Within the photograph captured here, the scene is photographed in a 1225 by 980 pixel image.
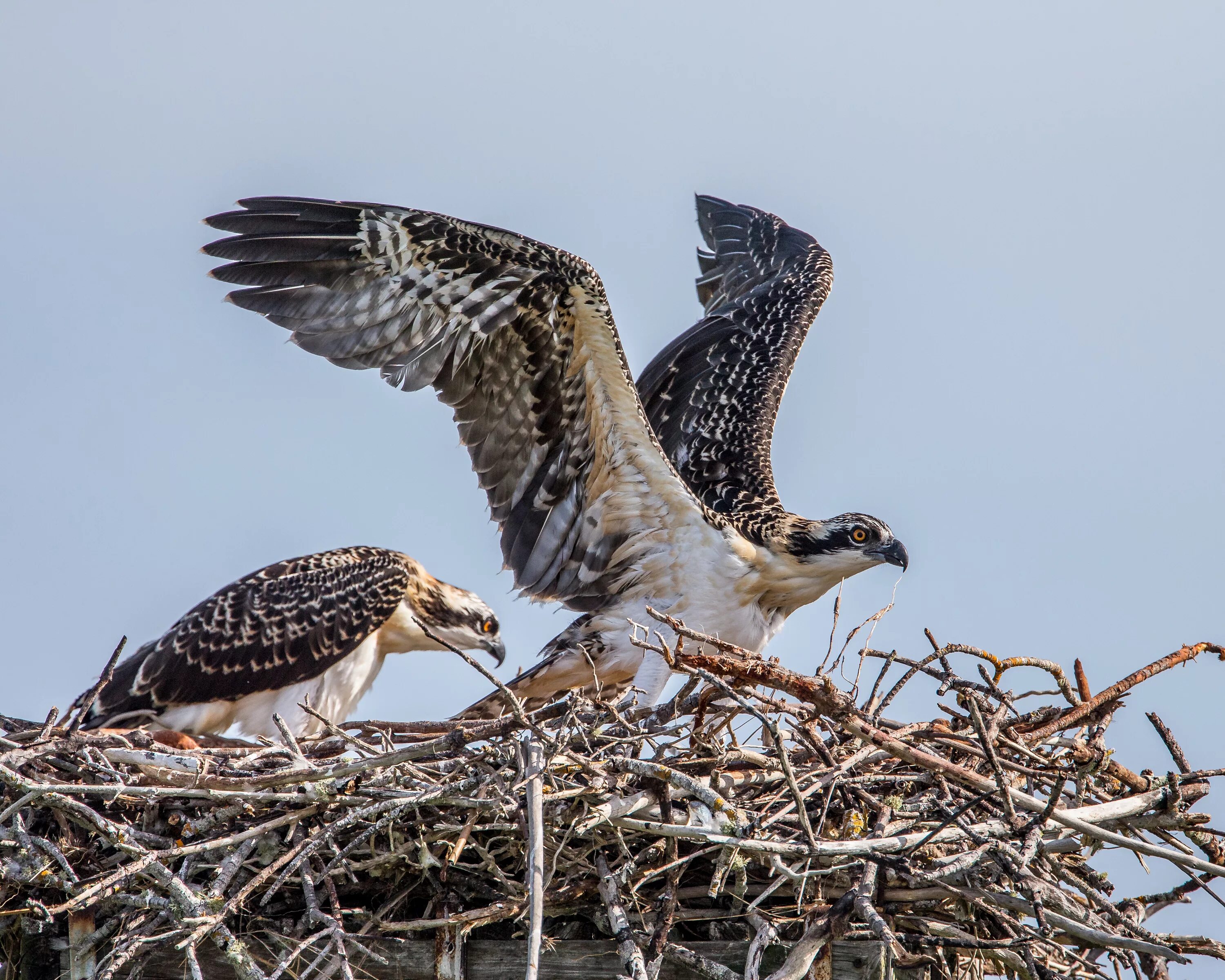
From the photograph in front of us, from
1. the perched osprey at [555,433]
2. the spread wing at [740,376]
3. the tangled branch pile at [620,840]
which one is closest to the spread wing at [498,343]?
the perched osprey at [555,433]

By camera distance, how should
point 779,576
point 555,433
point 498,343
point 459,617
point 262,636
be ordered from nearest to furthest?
point 498,343 → point 555,433 → point 779,576 → point 262,636 → point 459,617

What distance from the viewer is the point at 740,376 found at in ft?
28.4

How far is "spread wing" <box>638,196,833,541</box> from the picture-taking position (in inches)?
324

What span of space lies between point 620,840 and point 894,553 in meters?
2.97

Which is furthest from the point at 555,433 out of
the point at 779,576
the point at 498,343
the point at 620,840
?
the point at 620,840

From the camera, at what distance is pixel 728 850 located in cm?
475

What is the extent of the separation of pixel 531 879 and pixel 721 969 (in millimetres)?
1226

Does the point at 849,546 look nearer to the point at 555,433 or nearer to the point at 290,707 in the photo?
the point at 555,433

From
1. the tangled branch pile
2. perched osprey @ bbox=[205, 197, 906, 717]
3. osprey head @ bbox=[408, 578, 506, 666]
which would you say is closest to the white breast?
osprey head @ bbox=[408, 578, 506, 666]

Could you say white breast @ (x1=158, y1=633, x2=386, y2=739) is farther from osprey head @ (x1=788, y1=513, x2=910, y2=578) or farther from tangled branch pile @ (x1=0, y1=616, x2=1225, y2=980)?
osprey head @ (x1=788, y1=513, x2=910, y2=578)

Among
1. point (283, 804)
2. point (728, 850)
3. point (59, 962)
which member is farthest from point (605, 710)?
point (59, 962)

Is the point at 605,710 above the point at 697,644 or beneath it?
beneath

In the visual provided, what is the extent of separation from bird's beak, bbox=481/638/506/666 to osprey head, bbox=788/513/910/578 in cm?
235

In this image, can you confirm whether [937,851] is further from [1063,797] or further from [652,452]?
[652,452]
